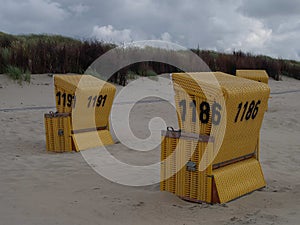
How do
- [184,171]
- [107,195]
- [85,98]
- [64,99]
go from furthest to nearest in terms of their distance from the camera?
[64,99]
[85,98]
[107,195]
[184,171]

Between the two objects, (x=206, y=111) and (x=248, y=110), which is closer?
(x=206, y=111)

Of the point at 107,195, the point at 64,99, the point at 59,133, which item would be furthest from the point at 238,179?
the point at 64,99

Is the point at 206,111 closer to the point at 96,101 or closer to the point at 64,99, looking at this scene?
the point at 96,101

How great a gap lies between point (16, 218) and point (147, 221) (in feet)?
3.58

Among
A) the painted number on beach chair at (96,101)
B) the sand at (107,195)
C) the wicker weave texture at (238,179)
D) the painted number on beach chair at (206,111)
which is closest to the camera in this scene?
the sand at (107,195)

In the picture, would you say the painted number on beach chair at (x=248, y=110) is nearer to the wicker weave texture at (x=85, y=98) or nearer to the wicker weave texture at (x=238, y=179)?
the wicker weave texture at (x=238, y=179)

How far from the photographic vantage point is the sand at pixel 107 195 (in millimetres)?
3900

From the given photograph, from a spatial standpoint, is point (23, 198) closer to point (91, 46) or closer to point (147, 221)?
point (147, 221)

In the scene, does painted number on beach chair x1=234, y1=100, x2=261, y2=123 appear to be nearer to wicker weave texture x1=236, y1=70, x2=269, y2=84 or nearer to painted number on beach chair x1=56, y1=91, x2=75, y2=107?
painted number on beach chair x1=56, y1=91, x2=75, y2=107

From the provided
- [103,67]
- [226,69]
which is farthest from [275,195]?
[226,69]

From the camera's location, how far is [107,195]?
4633 mm

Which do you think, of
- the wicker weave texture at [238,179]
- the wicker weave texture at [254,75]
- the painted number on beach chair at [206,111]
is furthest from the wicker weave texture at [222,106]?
the wicker weave texture at [254,75]

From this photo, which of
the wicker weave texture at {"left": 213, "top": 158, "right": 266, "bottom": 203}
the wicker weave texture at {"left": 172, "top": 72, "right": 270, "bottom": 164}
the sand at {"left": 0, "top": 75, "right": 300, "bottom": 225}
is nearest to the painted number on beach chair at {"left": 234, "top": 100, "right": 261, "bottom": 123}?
the wicker weave texture at {"left": 172, "top": 72, "right": 270, "bottom": 164}

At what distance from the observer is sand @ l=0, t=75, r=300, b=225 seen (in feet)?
12.8
